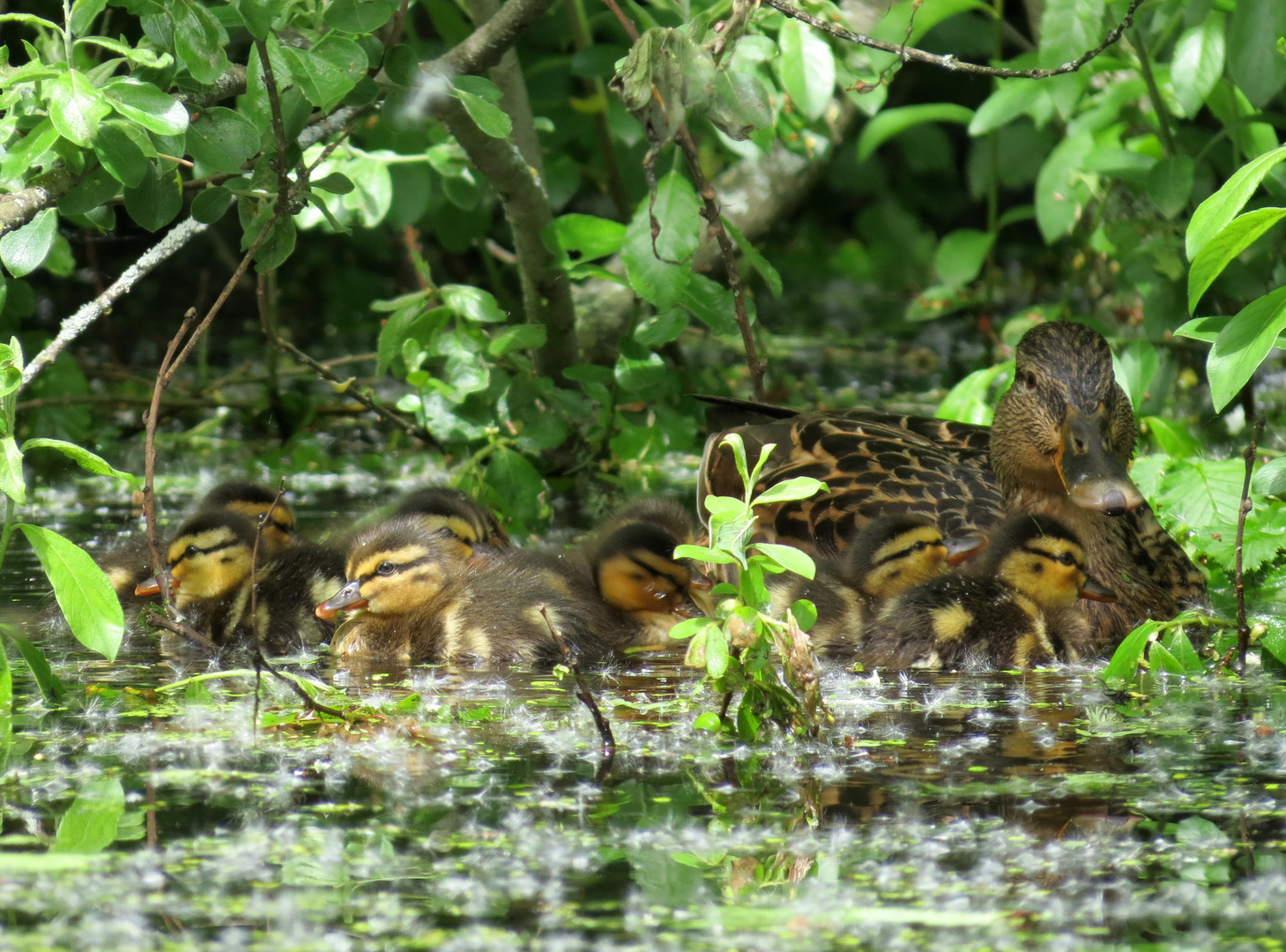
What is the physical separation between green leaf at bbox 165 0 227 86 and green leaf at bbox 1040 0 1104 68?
2.19 meters

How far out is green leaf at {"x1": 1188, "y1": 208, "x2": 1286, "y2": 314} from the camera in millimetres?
2492

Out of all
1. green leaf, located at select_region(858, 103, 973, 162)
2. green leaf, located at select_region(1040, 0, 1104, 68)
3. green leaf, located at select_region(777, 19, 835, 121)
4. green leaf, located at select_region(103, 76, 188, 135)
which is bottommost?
green leaf, located at select_region(103, 76, 188, 135)

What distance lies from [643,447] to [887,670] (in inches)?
62.6

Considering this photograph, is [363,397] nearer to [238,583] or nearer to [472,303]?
[472,303]

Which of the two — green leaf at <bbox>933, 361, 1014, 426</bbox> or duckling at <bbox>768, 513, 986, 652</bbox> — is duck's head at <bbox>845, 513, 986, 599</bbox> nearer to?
duckling at <bbox>768, 513, 986, 652</bbox>

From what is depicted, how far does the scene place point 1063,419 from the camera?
11.4 feet

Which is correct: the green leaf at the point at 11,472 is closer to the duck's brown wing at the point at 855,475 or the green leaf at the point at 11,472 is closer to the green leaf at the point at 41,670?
the green leaf at the point at 41,670

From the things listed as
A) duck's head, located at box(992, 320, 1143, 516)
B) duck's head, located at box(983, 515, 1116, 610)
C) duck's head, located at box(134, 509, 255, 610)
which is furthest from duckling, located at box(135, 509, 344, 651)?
duck's head, located at box(992, 320, 1143, 516)

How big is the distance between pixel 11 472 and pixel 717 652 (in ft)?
3.52

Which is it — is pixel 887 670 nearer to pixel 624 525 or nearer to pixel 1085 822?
pixel 624 525

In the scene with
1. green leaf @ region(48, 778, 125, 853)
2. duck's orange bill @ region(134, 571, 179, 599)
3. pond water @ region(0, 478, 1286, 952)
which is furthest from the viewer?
duck's orange bill @ region(134, 571, 179, 599)

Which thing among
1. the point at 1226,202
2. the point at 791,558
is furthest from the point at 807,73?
the point at 791,558

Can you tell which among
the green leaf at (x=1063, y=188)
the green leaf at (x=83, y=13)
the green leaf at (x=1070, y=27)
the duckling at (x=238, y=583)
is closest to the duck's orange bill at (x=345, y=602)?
the duckling at (x=238, y=583)

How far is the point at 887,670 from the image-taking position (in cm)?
307
